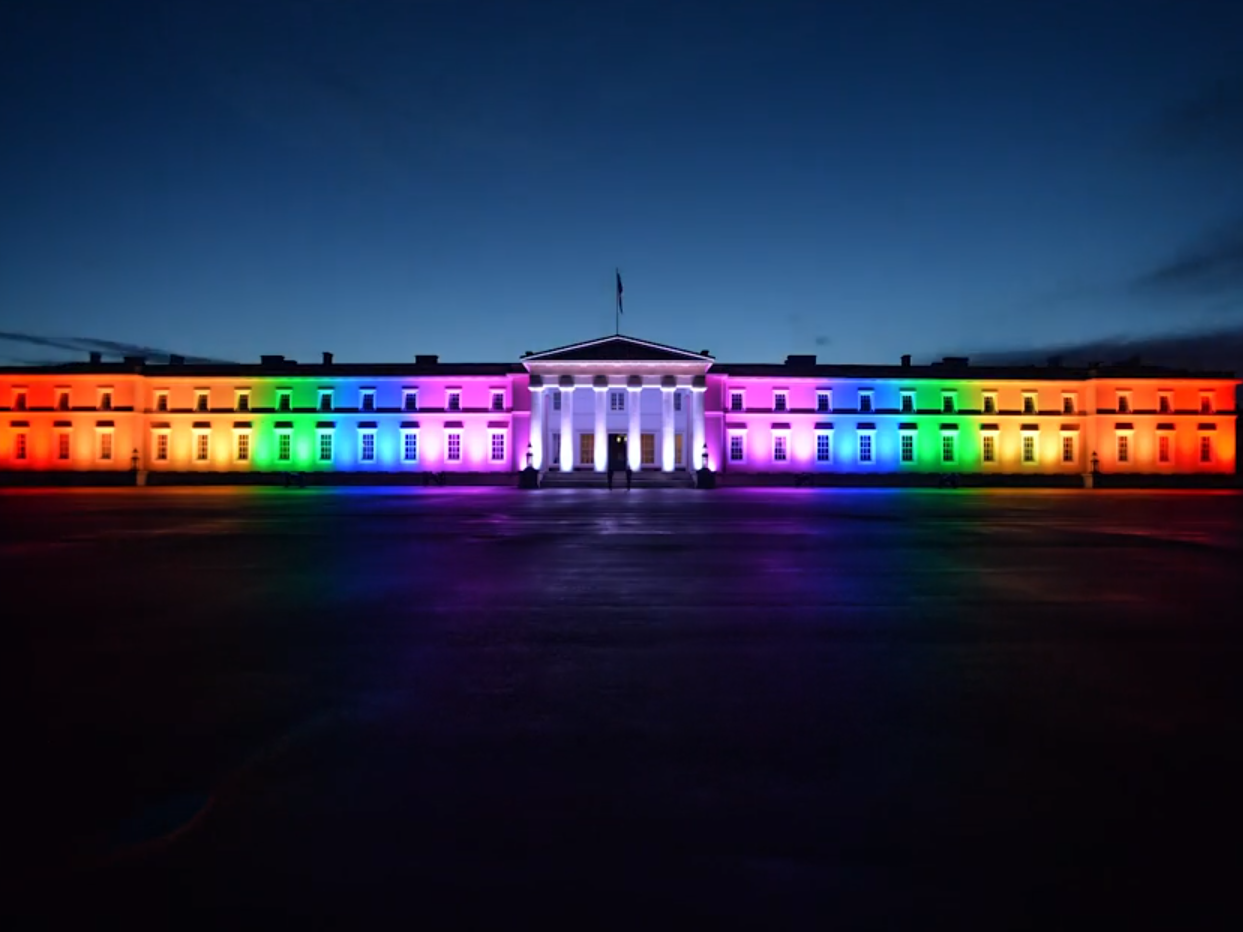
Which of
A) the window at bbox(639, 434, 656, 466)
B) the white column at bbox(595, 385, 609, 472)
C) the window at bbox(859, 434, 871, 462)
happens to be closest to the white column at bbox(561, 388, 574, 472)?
the white column at bbox(595, 385, 609, 472)

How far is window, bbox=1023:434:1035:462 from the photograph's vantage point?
201 feet

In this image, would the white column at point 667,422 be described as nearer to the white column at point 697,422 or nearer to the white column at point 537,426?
the white column at point 697,422

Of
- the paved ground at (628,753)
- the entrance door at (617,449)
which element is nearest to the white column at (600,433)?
the entrance door at (617,449)

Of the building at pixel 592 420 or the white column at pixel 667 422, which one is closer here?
the white column at pixel 667 422

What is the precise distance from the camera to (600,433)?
5691cm

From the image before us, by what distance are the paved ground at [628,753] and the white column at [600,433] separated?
4664 cm

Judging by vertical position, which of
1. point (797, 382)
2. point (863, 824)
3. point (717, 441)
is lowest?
point (863, 824)

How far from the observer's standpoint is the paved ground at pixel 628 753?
3061mm

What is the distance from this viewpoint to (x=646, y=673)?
6051mm

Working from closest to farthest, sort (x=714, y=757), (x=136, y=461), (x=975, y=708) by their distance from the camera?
(x=714, y=757)
(x=975, y=708)
(x=136, y=461)

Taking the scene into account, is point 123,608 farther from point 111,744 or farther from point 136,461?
point 136,461

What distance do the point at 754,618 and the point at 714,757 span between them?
397cm

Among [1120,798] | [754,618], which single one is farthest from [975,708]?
[754,618]

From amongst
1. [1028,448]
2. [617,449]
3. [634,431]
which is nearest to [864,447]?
[1028,448]
